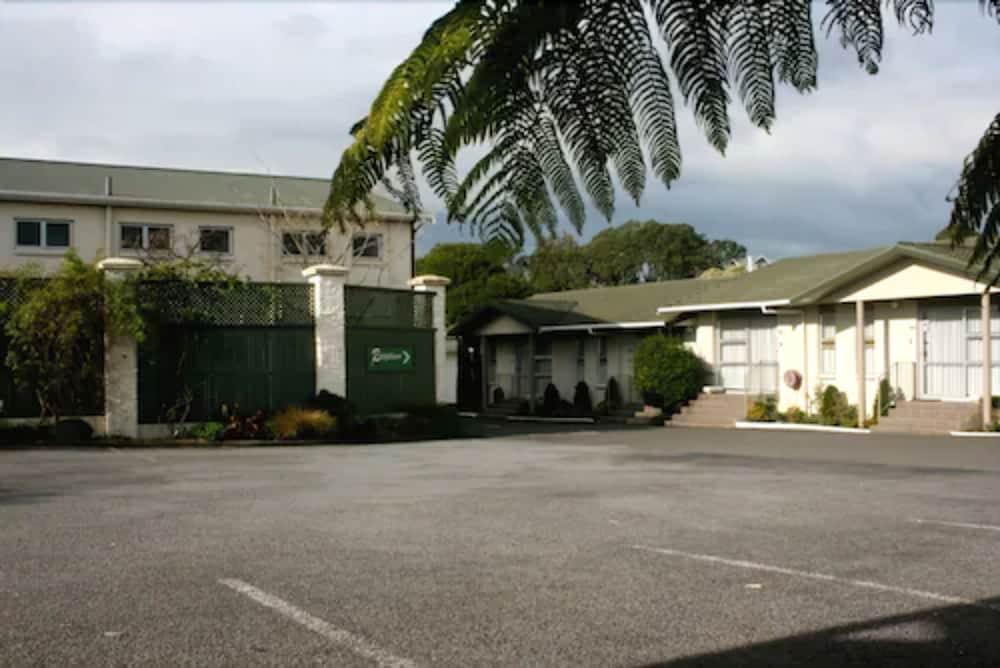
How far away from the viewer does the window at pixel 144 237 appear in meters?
31.2

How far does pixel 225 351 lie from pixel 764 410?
1442 cm

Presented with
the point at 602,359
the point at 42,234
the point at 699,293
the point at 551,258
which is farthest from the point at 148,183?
the point at 551,258

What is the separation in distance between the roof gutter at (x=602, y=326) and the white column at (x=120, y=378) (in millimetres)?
16761

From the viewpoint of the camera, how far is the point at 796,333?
1156 inches

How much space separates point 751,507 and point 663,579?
4.17m

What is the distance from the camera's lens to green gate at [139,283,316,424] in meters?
22.2

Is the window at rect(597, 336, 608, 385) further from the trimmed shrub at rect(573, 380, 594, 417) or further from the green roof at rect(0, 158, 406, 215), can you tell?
the green roof at rect(0, 158, 406, 215)

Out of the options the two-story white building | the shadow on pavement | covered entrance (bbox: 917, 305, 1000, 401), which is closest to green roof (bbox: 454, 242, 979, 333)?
covered entrance (bbox: 917, 305, 1000, 401)

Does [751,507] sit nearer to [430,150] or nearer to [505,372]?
[430,150]

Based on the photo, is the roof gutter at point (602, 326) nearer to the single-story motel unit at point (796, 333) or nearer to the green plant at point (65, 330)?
the single-story motel unit at point (796, 333)

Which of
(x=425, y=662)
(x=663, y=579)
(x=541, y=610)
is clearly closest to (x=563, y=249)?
(x=425, y=662)

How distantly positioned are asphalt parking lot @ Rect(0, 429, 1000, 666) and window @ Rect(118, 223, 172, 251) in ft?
55.7

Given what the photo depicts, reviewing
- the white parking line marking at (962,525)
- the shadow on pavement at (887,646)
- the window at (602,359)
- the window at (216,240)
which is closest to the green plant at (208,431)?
the window at (216,240)

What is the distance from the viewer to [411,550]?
852cm
